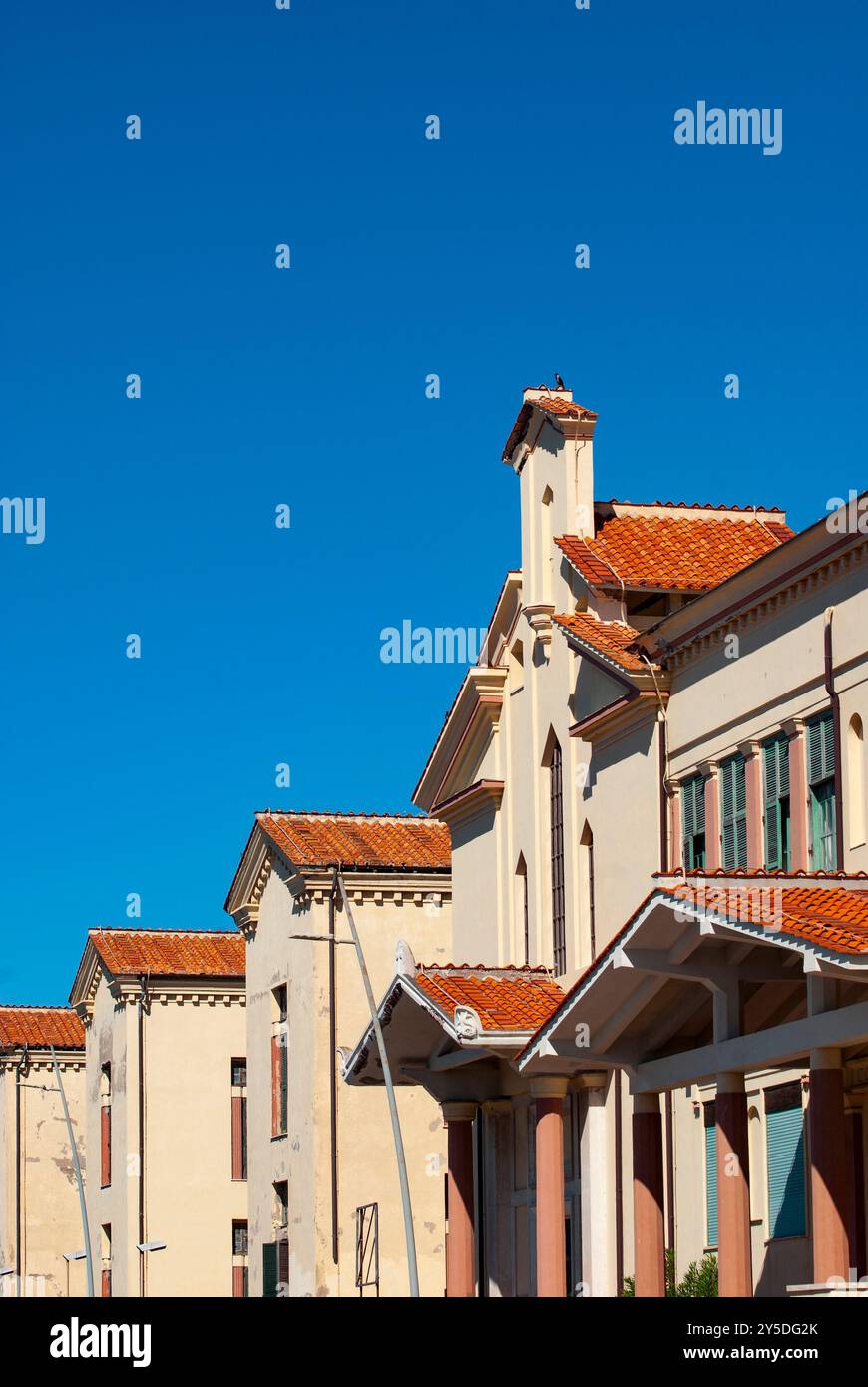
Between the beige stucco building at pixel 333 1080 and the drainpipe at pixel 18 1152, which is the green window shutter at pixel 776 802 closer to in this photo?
the beige stucco building at pixel 333 1080

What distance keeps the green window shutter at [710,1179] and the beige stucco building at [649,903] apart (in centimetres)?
5

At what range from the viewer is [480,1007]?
3083 centimetres

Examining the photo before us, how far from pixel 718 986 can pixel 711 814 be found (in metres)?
6.54

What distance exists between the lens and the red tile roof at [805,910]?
20.8 meters

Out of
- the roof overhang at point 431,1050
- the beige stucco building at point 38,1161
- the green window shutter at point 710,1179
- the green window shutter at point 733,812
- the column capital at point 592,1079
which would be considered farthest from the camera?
the beige stucco building at point 38,1161

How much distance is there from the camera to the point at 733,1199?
23.3 metres

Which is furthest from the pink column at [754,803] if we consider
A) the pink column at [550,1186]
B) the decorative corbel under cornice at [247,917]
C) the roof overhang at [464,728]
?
the decorative corbel under cornice at [247,917]

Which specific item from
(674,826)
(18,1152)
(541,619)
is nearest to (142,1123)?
(18,1152)

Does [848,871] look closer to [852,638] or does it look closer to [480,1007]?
[852,638]
